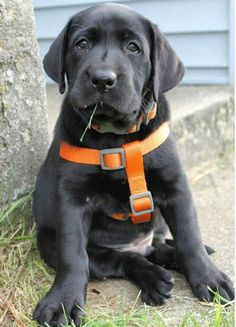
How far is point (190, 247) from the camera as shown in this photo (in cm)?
269

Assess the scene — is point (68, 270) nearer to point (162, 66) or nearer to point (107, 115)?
point (107, 115)

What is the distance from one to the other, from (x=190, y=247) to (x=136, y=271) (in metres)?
0.26

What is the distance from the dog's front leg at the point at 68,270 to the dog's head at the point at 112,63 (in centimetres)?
41

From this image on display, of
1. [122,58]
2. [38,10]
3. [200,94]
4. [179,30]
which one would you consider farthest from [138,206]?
[38,10]

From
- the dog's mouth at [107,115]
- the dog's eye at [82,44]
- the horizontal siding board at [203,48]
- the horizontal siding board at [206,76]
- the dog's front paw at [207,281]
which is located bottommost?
the horizontal siding board at [206,76]

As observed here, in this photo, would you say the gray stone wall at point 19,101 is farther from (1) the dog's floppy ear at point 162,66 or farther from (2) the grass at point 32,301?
(1) the dog's floppy ear at point 162,66

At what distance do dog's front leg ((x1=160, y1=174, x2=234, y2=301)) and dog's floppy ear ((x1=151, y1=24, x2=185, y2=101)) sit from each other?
0.41 metres

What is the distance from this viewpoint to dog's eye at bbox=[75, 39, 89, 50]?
8.45ft

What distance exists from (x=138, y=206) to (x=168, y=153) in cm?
27

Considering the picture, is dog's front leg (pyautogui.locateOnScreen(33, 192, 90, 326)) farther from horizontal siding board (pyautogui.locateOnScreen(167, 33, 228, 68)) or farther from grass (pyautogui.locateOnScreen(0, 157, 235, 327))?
horizontal siding board (pyautogui.locateOnScreen(167, 33, 228, 68))

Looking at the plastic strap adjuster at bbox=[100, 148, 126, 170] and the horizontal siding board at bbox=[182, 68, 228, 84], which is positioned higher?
the plastic strap adjuster at bbox=[100, 148, 126, 170]

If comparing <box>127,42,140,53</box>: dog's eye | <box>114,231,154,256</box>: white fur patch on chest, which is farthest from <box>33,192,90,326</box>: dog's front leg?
<box>127,42,140,53</box>: dog's eye

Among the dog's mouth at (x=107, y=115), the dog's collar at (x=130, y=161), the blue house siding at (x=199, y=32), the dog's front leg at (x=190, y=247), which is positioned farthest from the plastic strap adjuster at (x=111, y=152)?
the blue house siding at (x=199, y=32)

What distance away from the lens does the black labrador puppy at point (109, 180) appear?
8.05 ft
